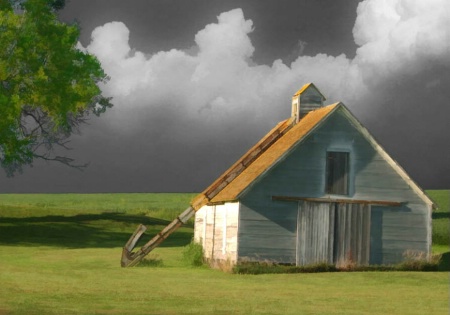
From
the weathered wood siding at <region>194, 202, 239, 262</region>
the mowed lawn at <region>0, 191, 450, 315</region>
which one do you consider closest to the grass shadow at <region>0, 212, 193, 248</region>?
the mowed lawn at <region>0, 191, 450, 315</region>

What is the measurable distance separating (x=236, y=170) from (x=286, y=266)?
5736 mm

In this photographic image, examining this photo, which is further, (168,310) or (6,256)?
(6,256)

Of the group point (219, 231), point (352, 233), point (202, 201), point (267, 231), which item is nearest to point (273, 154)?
point (267, 231)

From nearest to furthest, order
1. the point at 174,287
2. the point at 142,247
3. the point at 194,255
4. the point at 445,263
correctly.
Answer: the point at 174,287
the point at 142,247
the point at 194,255
the point at 445,263

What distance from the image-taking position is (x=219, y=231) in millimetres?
37406

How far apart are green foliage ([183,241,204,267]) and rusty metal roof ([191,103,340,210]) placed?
1882 millimetres

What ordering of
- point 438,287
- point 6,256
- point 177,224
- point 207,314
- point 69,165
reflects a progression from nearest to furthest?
point 207,314 → point 438,287 → point 177,224 → point 6,256 → point 69,165

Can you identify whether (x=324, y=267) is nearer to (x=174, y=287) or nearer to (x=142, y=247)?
(x=142, y=247)

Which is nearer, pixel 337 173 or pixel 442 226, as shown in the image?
pixel 337 173

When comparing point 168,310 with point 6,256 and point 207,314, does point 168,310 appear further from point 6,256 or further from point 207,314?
point 6,256

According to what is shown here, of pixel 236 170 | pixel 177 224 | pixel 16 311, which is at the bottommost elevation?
pixel 16 311

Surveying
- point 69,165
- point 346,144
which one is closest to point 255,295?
point 346,144

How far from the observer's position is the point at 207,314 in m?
18.8

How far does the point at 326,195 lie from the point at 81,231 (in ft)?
92.5
